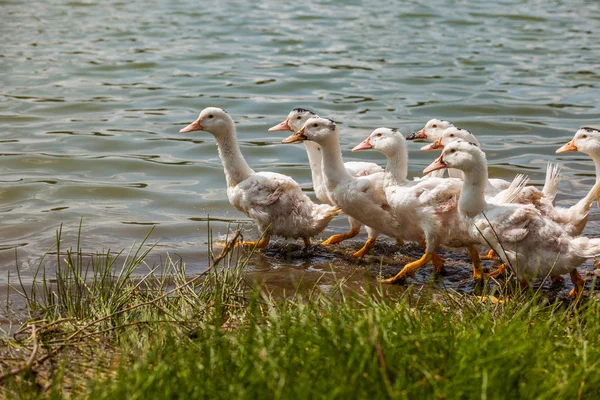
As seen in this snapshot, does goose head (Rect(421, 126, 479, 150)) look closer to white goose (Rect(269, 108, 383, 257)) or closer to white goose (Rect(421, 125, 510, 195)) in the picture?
white goose (Rect(421, 125, 510, 195))

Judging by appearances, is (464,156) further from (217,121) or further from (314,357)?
(314,357)

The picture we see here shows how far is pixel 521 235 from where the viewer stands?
6.23m

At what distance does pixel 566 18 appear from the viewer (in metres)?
19.5

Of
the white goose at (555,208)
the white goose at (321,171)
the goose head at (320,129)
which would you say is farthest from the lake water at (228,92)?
the white goose at (555,208)

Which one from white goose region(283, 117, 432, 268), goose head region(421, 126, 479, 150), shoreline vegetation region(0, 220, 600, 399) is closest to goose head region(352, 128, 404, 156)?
white goose region(283, 117, 432, 268)

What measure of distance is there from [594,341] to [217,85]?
10629mm

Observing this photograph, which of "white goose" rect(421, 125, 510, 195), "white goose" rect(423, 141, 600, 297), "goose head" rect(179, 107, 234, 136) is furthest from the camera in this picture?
"goose head" rect(179, 107, 234, 136)

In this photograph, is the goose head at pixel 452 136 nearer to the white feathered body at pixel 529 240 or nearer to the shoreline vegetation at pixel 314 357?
the white feathered body at pixel 529 240

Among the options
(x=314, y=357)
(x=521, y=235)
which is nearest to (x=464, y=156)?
(x=521, y=235)

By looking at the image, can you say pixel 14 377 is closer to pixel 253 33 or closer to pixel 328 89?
pixel 328 89

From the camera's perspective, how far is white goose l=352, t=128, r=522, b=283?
6.98m

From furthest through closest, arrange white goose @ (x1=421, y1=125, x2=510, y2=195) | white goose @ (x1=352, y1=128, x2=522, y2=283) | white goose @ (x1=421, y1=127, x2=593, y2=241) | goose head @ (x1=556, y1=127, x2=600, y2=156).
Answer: white goose @ (x1=421, y1=125, x2=510, y2=195)
goose head @ (x1=556, y1=127, x2=600, y2=156)
white goose @ (x1=352, y1=128, x2=522, y2=283)
white goose @ (x1=421, y1=127, x2=593, y2=241)

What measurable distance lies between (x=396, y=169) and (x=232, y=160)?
5.80 ft

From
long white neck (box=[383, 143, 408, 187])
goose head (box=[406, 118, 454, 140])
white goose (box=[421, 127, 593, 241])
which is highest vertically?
goose head (box=[406, 118, 454, 140])
